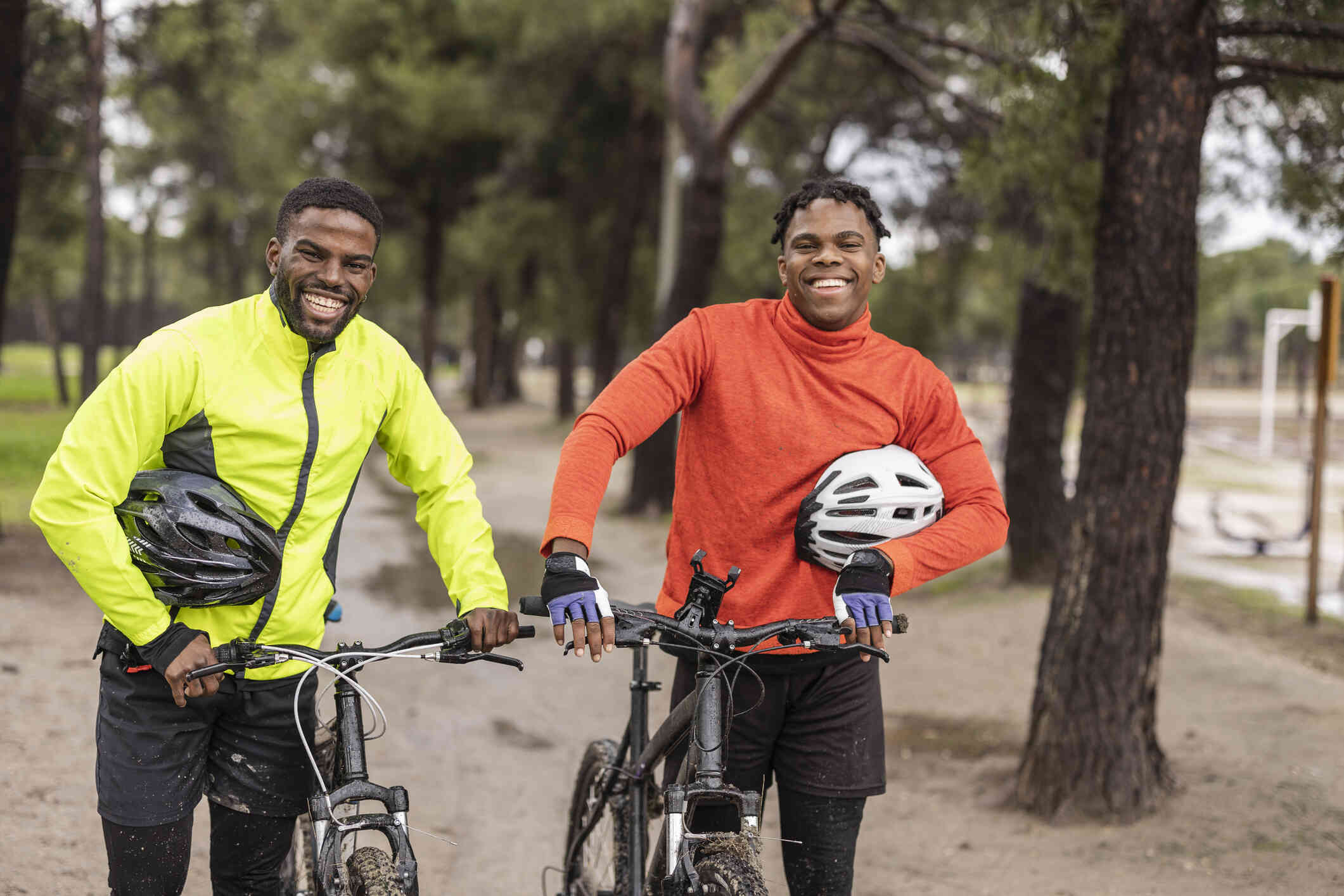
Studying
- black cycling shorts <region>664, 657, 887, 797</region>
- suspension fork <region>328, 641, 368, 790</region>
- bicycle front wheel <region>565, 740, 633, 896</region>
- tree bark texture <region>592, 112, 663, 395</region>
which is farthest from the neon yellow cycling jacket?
tree bark texture <region>592, 112, 663, 395</region>

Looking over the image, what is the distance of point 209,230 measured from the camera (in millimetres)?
36375

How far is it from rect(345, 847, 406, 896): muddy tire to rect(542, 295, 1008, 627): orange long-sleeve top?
95cm

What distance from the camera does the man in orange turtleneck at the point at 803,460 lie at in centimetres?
304

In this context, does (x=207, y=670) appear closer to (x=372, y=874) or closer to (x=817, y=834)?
(x=372, y=874)

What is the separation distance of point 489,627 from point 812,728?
0.89 m

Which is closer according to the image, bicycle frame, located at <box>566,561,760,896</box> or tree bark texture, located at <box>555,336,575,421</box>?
bicycle frame, located at <box>566,561,760,896</box>

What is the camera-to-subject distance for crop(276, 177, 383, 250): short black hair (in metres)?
2.84

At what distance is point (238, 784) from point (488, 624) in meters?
0.80

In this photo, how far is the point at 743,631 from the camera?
2795 millimetres

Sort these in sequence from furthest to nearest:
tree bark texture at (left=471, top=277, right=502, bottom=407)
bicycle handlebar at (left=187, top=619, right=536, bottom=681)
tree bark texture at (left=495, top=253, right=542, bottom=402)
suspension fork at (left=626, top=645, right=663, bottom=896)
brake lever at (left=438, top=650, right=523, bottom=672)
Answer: tree bark texture at (left=471, top=277, right=502, bottom=407) → tree bark texture at (left=495, top=253, right=542, bottom=402) → suspension fork at (left=626, top=645, right=663, bottom=896) → brake lever at (left=438, top=650, right=523, bottom=672) → bicycle handlebar at (left=187, top=619, right=536, bottom=681)

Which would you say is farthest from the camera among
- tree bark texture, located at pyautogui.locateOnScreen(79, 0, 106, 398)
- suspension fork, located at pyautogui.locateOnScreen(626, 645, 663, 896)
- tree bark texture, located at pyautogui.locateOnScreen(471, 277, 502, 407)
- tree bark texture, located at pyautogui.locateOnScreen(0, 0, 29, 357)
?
tree bark texture, located at pyautogui.locateOnScreen(471, 277, 502, 407)

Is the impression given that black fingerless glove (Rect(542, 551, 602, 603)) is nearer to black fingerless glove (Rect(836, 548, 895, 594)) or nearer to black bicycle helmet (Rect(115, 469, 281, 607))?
black fingerless glove (Rect(836, 548, 895, 594))

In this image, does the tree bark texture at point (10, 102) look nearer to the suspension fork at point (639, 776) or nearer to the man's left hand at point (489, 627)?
the suspension fork at point (639, 776)

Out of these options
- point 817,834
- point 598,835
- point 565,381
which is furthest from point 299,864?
point 565,381
